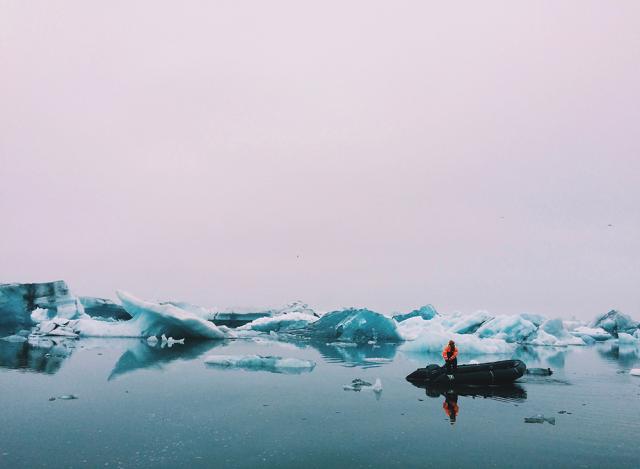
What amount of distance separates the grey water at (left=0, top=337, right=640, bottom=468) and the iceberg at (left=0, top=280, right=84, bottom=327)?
14.5m

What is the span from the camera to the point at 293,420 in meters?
8.31

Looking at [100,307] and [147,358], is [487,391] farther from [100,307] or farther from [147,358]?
[100,307]

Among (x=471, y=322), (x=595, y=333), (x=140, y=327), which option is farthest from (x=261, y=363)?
(x=595, y=333)

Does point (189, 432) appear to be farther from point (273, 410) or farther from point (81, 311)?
point (81, 311)

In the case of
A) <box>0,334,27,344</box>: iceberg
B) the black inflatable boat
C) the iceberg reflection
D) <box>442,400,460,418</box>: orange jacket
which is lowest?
<box>442,400,460,418</box>: orange jacket

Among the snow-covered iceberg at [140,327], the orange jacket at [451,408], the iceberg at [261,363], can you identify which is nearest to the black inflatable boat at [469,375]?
the orange jacket at [451,408]

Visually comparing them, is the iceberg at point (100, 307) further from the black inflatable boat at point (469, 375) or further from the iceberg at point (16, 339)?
the black inflatable boat at point (469, 375)

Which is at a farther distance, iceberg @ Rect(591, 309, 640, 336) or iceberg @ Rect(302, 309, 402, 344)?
iceberg @ Rect(591, 309, 640, 336)

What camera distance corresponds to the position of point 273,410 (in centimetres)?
909

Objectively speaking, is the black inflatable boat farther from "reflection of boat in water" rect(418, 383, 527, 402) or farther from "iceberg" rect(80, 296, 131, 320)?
"iceberg" rect(80, 296, 131, 320)

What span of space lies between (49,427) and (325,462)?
4480 mm

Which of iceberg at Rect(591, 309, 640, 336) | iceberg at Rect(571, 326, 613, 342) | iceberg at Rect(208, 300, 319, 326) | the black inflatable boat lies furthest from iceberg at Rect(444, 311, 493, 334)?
the black inflatable boat

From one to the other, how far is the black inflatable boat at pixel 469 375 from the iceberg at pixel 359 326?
51.6ft

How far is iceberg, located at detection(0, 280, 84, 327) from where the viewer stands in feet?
87.5
